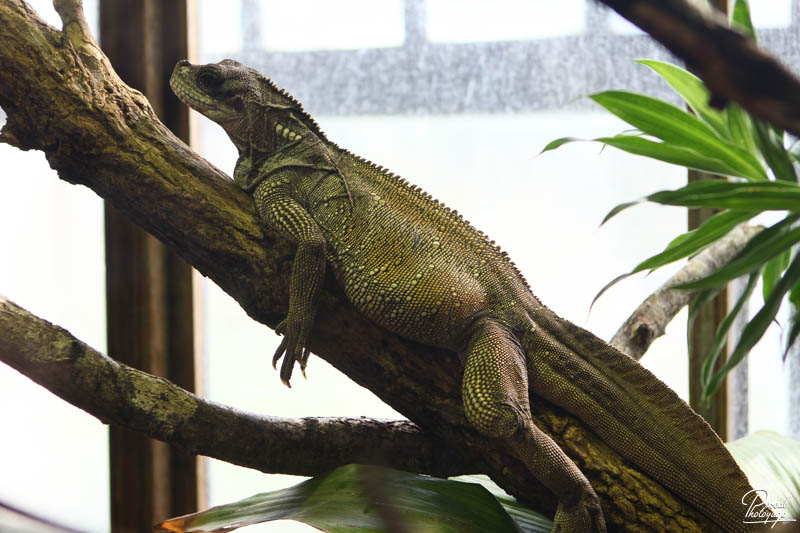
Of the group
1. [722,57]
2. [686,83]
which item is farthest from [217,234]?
[722,57]

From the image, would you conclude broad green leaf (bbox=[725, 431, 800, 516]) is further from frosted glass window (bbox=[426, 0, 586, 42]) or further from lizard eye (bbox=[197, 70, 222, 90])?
lizard eye (bbox=[197, 70, 222, 90])

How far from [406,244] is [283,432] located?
605 millimetres

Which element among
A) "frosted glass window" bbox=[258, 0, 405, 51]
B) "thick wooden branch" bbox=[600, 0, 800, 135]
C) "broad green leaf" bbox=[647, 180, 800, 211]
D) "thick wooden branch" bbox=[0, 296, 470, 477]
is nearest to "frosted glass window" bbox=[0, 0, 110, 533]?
"frosted glass window" bbox=[258, 0, 405, 51]

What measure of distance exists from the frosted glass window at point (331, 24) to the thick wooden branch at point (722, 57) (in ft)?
8.87

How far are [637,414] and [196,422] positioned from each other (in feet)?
3.67

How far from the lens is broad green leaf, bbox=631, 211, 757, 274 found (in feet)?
5.13

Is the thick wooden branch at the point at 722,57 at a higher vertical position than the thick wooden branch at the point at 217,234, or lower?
lower

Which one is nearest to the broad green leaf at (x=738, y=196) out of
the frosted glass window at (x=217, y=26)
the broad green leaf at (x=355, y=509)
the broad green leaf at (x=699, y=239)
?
the broad green leaf at (x=699, y=239)

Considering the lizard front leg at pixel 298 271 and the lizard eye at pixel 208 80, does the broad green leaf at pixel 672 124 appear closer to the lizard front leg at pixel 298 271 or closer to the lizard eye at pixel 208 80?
the lizard front leg at pixel 298 271

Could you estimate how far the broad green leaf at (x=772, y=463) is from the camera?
1702mm

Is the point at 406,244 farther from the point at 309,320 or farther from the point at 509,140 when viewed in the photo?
the point at 509,140

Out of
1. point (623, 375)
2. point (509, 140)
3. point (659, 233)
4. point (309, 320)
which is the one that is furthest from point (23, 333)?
point (659, 233)

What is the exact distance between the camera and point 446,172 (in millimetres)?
2807

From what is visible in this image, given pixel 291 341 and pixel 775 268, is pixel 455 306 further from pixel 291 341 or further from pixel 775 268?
pixel 775 268
